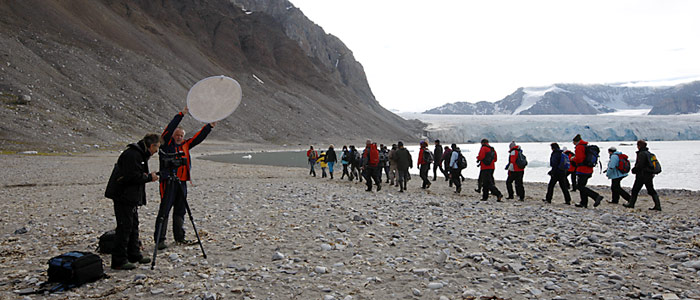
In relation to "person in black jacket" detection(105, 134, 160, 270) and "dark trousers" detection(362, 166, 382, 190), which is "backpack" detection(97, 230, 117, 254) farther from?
"dark trousers" detection(362, 166, 382, 190)

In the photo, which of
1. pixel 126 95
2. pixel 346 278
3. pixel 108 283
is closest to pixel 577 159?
pixel 346 278

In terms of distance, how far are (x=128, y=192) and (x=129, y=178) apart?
0.23 metres

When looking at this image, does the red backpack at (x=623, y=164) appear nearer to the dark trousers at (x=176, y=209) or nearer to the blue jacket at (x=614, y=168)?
the blue jacket at (x=614, y=168)

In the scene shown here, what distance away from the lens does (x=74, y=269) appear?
492 centimetres

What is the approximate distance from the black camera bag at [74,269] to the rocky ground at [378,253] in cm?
12

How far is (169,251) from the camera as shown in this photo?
21.5 ft

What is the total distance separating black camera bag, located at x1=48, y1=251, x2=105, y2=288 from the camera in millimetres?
4930

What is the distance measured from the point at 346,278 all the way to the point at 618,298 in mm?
3237

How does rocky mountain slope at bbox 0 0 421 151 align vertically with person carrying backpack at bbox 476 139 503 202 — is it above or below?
above

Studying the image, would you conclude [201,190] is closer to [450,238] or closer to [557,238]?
[450,238]

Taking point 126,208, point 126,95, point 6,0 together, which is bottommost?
point 126,208

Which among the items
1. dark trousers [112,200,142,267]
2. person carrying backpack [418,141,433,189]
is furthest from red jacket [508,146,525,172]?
dark trousers [112,200,142,267]

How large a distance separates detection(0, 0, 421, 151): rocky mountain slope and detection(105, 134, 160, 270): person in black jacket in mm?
40749

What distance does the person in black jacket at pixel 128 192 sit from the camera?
5.51 m
